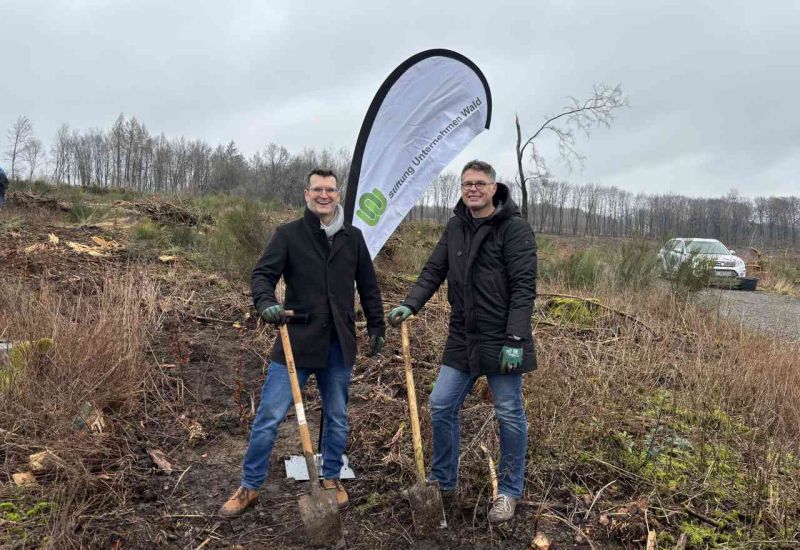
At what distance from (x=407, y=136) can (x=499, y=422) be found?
113 inches

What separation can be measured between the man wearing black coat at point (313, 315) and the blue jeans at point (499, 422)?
0.55 meters

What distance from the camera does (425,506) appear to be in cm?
280

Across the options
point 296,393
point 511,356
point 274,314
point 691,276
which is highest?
point 691,276

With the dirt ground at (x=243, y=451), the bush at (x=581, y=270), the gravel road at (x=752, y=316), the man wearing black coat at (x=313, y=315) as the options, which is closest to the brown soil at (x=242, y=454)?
the dirt ground at (x=243, y=451)

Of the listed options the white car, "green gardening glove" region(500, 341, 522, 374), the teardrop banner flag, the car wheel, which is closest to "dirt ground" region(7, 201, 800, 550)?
"green gardening glove" region(500, 341, 522, 374)

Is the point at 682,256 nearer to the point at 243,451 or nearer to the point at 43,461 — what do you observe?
the point at 243,451

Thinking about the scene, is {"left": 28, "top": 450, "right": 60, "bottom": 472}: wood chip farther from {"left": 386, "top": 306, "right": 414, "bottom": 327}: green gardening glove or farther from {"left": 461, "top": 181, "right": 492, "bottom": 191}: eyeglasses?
{"left": 461, "top": 181, "right": 492, "bottom": 191}: eyeglasses

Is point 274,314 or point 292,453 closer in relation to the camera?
point 274,314

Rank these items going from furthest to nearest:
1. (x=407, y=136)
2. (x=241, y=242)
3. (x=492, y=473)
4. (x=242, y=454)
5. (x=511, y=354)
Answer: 1. (x=241, y=242)
2. (x=407, y=136)
3. (x=242, y=454)
4. (x=492, y=473)
5. (x=511, y=354)

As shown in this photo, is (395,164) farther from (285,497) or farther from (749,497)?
(749,497)

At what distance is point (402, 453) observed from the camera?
3660 millimetres

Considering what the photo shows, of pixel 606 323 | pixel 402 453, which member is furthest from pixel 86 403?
pixel 606 323

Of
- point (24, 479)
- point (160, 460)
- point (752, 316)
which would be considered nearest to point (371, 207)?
point (160, 460)

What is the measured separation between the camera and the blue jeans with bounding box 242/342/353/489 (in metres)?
2.94
